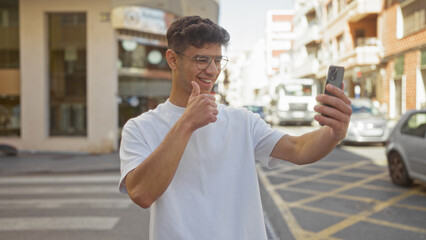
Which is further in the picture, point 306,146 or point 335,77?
point 306,146

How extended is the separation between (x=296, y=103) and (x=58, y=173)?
1884 cm

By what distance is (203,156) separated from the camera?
5.44 ft

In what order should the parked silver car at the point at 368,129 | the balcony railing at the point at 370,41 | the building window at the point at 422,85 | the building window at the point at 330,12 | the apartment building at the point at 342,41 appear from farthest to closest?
the building window at the point at 330,12 → the apartment building at the point at 342,41 → the balcony railing at the point at 370,41 → the building window at the point at 422,85 → the parked silver car at the point at 368,129

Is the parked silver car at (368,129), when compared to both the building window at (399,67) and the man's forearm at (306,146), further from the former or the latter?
the man's forearm at (306,146)

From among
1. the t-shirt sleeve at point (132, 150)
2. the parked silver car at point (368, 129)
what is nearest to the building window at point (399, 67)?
the parked silver car at point (368, 129)

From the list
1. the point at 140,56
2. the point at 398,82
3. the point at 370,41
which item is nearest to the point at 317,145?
the point at 140,56

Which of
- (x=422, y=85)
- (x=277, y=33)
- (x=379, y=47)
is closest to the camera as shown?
(x=422, y=85)

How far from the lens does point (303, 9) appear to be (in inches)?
1597

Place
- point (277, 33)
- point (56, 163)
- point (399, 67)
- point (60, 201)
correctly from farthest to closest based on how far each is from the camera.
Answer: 1. point (277, 33)
2. point (399, 67)
3. point (56, 163)
4. point (60, 201)

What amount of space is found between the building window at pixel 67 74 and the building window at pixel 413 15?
14.4m

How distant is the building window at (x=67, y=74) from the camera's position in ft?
47.9

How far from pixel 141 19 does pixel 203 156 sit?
13.6m

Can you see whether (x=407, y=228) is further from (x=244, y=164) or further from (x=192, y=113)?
(x=192, y=113)

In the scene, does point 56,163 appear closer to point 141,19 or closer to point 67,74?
point 67,74
